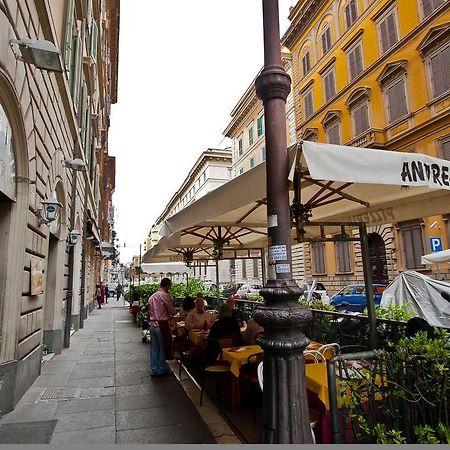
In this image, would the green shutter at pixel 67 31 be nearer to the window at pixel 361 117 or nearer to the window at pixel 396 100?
the window at pixel 396 100

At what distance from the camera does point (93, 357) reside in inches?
335

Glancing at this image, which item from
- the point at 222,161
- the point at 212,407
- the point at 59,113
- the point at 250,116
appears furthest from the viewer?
the point at 222,161

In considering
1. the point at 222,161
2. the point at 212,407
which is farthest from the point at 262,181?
the point at 222,161

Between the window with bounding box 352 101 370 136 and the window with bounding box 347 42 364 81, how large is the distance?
2.43 meters

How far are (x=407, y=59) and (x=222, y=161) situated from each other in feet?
111

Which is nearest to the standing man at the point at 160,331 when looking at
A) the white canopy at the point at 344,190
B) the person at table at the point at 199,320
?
the person at table at the point at 199,320

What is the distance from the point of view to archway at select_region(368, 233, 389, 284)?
2261 centimetres

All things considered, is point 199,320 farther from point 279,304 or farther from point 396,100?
point 396,100

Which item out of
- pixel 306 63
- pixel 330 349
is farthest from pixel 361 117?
pixel 330 349

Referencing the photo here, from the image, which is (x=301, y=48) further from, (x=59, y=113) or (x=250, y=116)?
(x=59, y=113)

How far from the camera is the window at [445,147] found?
18125 millimetres

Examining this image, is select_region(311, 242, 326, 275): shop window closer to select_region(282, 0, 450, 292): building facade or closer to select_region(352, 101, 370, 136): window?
select_region(282, 0, 450, 292): building facade

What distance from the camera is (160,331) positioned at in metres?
6.75

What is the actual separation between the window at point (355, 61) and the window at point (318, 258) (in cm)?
1198
